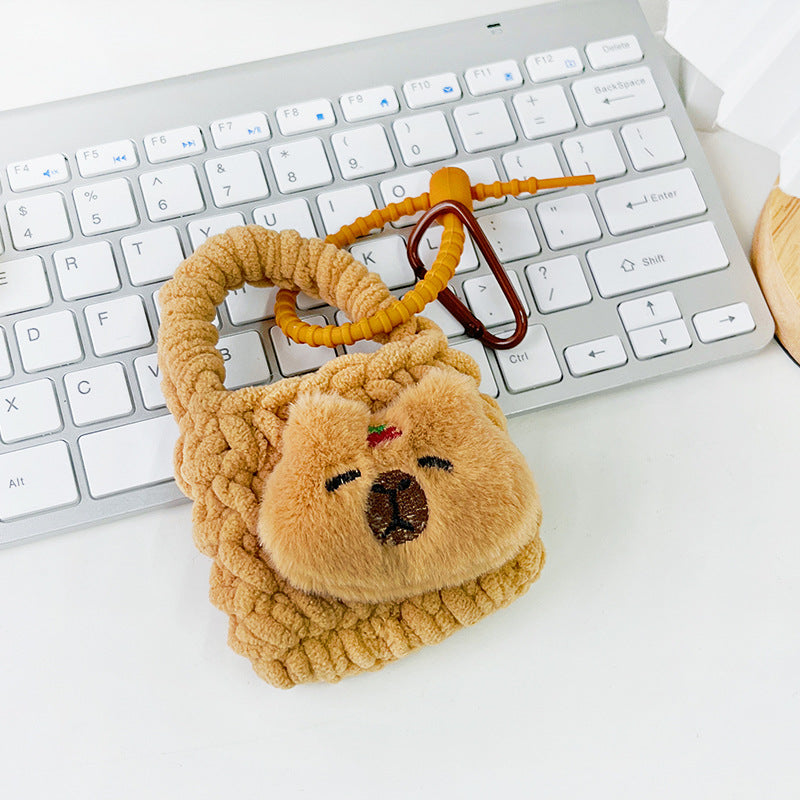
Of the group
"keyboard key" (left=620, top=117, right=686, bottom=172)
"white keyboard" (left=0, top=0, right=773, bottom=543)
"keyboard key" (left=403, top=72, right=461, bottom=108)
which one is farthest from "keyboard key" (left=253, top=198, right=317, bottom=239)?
"keyboard key" (left=620, top=117, right=686, bottom=172)

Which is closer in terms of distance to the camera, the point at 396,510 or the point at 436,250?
the point at 396,510

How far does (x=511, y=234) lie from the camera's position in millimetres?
485

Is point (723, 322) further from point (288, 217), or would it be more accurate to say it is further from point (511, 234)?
point (288, 217)

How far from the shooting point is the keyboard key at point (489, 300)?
0.47m

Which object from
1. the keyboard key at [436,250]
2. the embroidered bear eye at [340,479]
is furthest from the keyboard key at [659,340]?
the embroidered bear eye at [340,479]

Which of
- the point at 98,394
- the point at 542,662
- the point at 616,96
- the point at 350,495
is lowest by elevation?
the point at 542,662

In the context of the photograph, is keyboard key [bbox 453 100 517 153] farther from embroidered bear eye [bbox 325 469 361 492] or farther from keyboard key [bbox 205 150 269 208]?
embroidered bear eye [bbox 325 469 361 492]

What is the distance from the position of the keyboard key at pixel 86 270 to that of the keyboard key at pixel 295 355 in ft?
0.32

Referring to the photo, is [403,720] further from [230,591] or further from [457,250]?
[457,250]

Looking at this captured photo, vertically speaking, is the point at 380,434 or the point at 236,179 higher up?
the point at 236,179

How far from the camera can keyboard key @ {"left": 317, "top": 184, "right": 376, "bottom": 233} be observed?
479 mm

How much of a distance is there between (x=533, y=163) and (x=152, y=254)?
9.5 inches

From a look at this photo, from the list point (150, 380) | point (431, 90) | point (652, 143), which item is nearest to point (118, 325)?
point (150, 380)

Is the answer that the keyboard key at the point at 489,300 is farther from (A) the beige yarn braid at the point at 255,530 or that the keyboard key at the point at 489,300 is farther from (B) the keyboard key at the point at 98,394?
(B) the keyboard key at the point at 98,394
